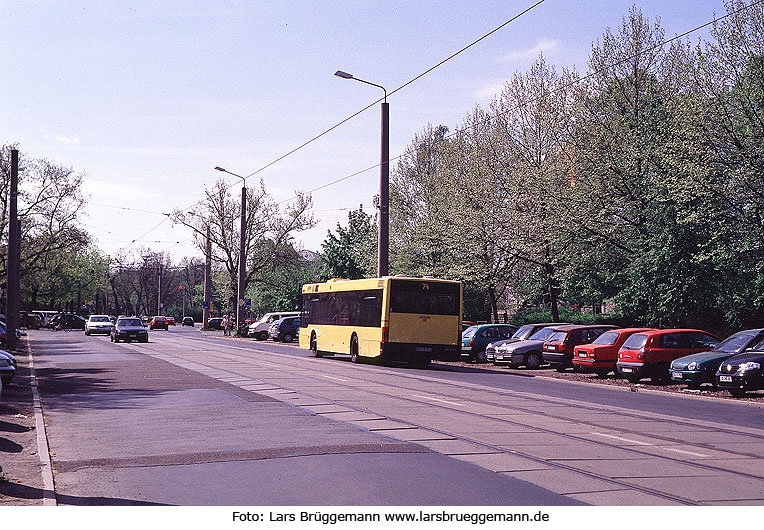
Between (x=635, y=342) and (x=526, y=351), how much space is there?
715 centimetres

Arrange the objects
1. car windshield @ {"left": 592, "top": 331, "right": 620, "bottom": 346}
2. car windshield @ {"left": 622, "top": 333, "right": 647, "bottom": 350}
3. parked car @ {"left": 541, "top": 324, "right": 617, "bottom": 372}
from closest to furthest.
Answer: car windshield @ {"left": 622, "top": 333, "right": 647, "bottom": 350} → car windshield @ {"left": 592, "top": 331, "right": 620, "bottom": 346} → parked car @ {"left": 541, "top": 324, "right": 617, "bottom": 372}

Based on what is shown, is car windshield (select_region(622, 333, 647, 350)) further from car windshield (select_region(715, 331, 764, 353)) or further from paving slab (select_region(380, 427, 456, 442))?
paving slab (select_region(380, 427, 456, 442))

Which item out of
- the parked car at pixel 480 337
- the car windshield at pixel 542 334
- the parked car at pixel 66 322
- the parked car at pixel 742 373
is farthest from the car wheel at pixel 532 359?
the parked car at pixel 66 322

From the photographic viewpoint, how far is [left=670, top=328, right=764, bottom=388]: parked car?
21.3m

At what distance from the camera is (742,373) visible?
64.7ft

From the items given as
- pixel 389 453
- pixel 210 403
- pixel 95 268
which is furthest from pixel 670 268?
pixel 95 268

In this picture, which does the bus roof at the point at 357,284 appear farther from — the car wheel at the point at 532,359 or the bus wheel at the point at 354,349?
the car wheel at the point at 532,359

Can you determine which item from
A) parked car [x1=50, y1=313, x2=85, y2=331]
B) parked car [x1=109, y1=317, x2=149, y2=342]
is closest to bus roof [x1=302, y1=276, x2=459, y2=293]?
parked car [x1=109, y1=317, x2=149, y2=342]

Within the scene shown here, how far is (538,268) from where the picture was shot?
141 feet

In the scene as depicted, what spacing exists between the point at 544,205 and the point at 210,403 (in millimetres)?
26771

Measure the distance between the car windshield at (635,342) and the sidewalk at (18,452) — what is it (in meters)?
15.3

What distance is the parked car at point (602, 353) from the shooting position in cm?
2605

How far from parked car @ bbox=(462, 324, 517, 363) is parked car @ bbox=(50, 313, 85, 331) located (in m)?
58.1

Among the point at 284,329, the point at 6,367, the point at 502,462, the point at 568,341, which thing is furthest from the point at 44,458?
the point at 284,329
